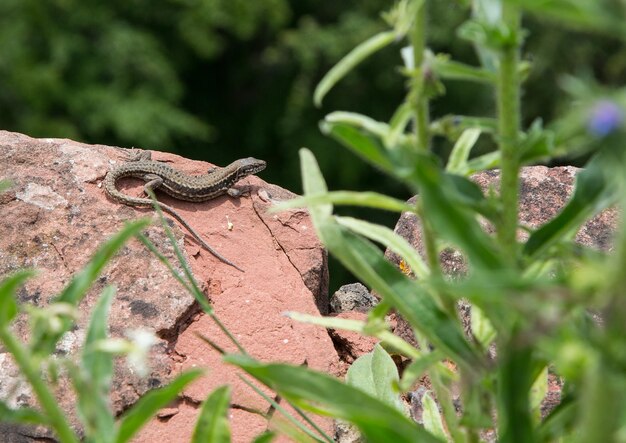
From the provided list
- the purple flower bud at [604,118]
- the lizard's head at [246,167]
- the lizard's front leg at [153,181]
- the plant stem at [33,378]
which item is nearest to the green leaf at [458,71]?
the purple flower bud at [604,118]

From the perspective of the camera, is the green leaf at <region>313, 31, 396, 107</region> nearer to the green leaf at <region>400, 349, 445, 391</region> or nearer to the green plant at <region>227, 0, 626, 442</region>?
the green plant at <region>227, 0, 626, 442</region>

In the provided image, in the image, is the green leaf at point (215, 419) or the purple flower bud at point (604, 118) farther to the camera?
the green leaf at point (215, 419)

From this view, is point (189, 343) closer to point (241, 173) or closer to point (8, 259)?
point (8, 259)

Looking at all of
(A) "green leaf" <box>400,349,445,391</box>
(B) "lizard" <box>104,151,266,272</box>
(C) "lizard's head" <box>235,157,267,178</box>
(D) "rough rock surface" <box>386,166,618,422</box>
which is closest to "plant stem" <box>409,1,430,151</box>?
(A) "green leaf" <box>400,349,445,391</box>

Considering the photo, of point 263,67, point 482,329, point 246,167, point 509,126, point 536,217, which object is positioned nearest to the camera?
point 509,126

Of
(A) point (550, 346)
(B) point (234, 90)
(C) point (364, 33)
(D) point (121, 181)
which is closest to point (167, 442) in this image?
(D) point (121, 181)

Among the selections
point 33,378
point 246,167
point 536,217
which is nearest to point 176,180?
point 246,167

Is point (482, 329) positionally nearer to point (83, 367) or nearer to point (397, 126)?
point (397, 126)

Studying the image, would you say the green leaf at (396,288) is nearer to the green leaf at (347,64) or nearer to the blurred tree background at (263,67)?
the green leaf at (347,64)
